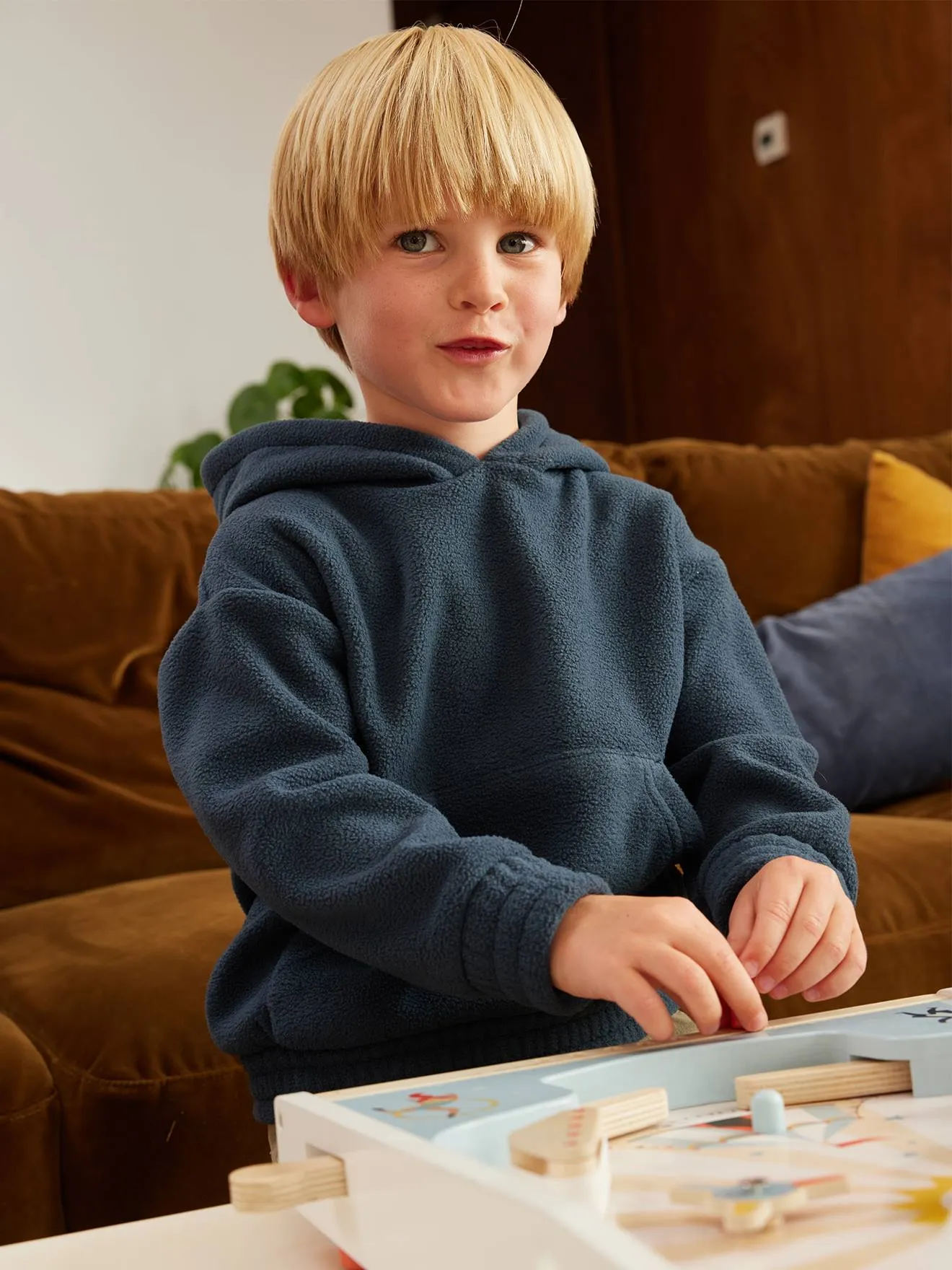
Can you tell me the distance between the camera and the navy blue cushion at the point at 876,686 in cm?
194

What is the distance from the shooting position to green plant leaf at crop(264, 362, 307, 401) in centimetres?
340

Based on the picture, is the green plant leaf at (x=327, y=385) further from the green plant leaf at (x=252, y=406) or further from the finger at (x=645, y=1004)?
the finger at (x=645, y=1004)

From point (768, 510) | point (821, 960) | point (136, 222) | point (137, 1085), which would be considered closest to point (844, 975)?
point (821, 960)

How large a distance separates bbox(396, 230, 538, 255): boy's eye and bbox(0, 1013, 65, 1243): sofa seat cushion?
0.76 m

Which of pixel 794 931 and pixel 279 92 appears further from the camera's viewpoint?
pixel 279 92

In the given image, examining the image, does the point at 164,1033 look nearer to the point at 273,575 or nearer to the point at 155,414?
the point at 273,575

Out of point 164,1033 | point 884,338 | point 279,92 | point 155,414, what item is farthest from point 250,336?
point 164,1033

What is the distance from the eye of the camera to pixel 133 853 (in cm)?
180

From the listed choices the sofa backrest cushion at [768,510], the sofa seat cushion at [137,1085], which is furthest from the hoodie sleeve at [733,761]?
the sofa backrest cushion at [768,510]

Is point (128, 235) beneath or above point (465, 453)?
above

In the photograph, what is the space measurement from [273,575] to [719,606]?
31 cm

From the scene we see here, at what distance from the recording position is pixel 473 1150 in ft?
1.63

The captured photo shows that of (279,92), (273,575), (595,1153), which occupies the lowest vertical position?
(595,1153)

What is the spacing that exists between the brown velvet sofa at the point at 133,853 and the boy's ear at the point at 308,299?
0.67m
